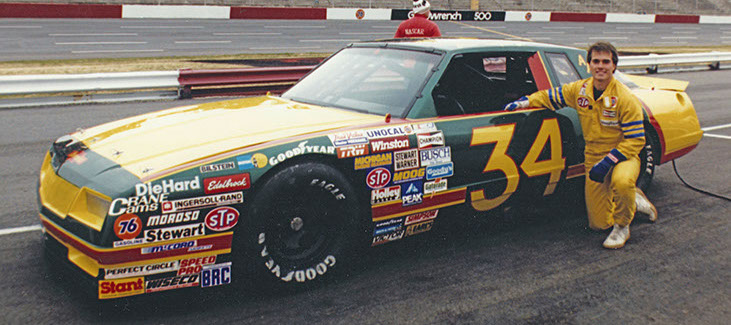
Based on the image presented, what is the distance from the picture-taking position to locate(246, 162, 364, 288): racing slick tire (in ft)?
10.2

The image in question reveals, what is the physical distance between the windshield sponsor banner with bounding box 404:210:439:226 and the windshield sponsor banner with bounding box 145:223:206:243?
1.28 metres

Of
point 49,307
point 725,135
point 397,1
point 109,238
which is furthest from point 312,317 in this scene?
point 397,1

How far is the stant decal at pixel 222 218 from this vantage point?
2.97 meters

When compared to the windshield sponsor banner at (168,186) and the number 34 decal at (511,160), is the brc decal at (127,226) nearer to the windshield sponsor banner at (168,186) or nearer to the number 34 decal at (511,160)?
the windshield sponsor banner at (168,186)

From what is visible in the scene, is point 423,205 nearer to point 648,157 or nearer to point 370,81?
point 370,81

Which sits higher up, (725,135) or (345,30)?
(345,30)

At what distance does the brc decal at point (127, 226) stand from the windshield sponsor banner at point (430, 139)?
1.66 metres

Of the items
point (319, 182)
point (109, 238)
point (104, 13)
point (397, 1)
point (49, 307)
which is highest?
point (397, 1)

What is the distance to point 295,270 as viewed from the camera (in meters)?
3.30

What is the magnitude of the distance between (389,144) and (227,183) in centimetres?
99

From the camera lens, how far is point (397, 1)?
3409 cm

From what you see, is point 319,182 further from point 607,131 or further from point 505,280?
point 607,131

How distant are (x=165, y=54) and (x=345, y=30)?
10393mm

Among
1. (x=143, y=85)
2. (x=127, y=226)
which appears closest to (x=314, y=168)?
(x=127, y=226)
